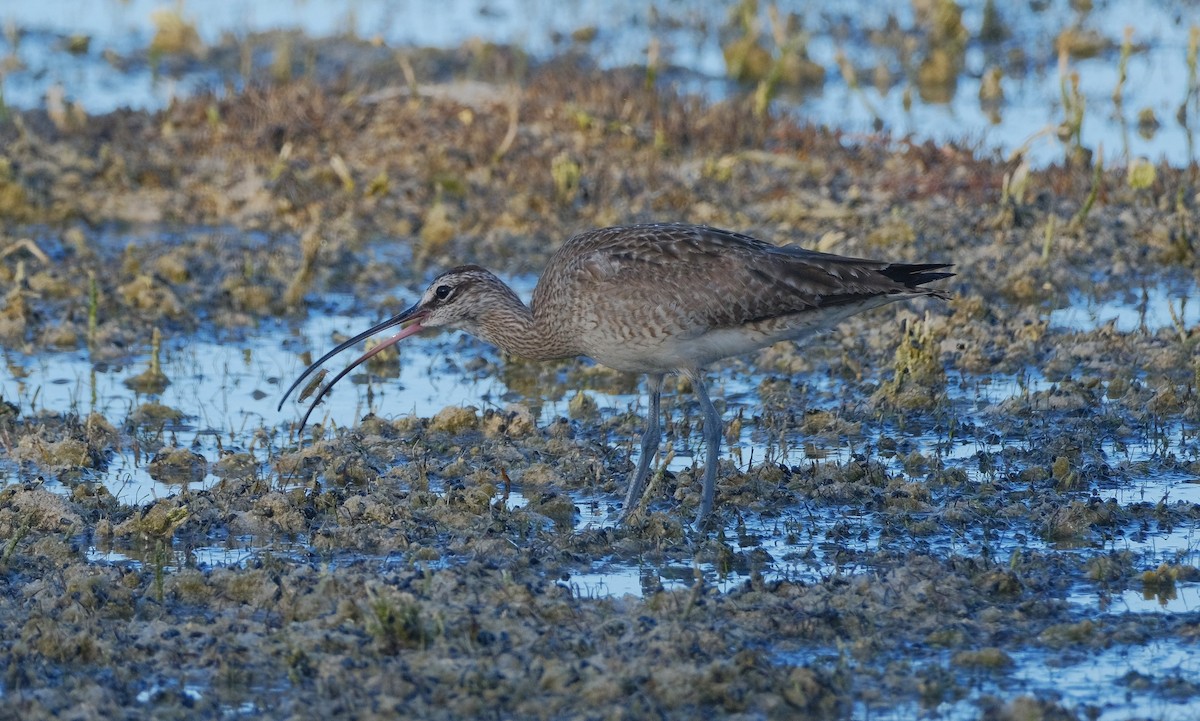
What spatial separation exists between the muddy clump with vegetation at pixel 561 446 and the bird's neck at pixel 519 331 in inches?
23.4

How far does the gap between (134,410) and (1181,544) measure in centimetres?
564

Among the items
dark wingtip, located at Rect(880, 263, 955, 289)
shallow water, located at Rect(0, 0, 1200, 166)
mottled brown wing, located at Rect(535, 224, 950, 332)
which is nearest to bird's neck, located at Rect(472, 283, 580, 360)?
mottled brown wing, located at Rect(535, 224, 950, 332)

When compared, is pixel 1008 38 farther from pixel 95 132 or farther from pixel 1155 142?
pixel 95 132

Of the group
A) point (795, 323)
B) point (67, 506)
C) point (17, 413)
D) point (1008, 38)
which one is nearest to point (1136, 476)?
point (795, 323)

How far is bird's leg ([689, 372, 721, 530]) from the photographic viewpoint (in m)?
8.01

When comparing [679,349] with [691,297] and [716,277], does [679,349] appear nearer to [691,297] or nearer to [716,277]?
[691,297]

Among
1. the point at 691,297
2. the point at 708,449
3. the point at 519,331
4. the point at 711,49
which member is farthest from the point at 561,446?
the point at 711,49

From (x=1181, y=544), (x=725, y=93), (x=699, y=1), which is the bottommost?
(x=1181, y=544)

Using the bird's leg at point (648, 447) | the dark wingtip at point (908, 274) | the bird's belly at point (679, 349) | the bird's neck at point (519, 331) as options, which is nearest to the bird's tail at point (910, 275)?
the dark wingtip at point (908, 274)

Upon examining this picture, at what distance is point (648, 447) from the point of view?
833 cm

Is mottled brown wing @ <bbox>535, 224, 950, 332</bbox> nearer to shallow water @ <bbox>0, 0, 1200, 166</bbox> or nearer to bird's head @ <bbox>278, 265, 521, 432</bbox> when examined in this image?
bird's head @ <bbox>278, 265, 521, 432</bbox>

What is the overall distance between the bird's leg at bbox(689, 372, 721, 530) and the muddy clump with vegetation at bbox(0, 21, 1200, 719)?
5.3 inches

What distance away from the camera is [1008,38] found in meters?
20.1

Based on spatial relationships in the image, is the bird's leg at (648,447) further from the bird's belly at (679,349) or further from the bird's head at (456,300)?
the bird's head at (456,300)
